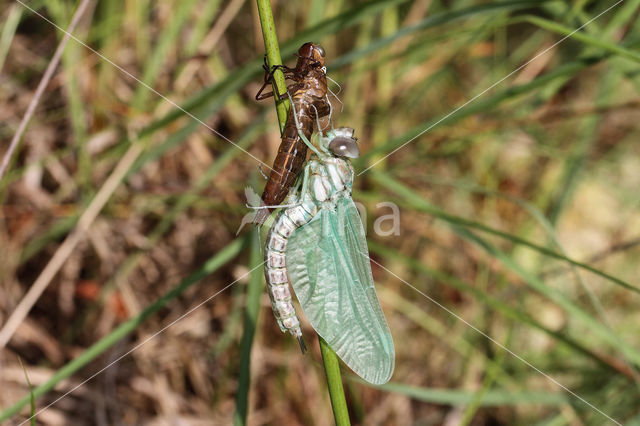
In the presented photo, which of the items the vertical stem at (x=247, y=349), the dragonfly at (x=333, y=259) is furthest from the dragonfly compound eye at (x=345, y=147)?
the vertical stem at (x=247, y=349)

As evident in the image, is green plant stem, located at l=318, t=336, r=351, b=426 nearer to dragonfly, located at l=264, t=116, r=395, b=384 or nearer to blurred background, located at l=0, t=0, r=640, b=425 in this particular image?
dragonfly, located at l=264, t=116, r=395, b=384

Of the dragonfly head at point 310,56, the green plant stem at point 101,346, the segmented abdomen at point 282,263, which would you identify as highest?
the dragonfly head at point 310,56

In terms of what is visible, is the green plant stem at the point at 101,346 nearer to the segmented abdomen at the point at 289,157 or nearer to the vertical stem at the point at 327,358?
the segmented abdomen at the point at 289,157

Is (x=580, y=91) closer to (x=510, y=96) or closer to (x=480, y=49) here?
(x=480, y=49)

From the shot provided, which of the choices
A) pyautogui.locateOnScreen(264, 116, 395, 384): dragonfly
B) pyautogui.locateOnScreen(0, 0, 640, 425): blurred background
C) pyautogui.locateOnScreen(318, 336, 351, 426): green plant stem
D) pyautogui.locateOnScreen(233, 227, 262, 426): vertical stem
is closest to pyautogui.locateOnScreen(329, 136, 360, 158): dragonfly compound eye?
pyautogui.locateOnScreen(264, 116, 395, 384): dragonfly

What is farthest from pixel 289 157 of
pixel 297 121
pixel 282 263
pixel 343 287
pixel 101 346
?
pixel 101 346
